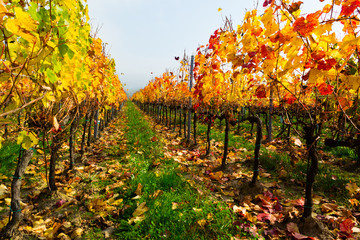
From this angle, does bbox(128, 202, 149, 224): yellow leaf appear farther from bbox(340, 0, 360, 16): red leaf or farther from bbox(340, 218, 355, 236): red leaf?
bbox(340, 0, 360, 16): red leaf

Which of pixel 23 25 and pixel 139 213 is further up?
pixel 23 25

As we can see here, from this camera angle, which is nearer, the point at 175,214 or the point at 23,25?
the point at 23,25

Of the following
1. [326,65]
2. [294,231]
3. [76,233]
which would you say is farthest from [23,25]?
[294,231]

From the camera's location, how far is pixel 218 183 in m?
3.63

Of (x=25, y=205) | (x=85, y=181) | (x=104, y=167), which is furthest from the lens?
(x=104, y=167)

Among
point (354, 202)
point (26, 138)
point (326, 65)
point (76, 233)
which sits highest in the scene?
point (326, 65)

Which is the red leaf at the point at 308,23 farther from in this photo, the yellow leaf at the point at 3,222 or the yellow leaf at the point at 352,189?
the yellow leaf at the point at 3,222

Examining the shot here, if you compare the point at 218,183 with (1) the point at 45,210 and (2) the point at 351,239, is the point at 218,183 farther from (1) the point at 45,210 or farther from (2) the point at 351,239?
(1) the point at 45,210

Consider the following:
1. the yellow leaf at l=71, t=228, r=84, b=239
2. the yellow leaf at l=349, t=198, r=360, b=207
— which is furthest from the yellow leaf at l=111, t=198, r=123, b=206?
the yellow leaf at l=349, t=198, r=360, b=207

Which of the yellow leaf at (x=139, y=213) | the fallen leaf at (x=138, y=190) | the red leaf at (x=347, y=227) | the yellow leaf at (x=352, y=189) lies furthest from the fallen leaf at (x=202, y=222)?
the yellow leaf at (x=352, y=189)

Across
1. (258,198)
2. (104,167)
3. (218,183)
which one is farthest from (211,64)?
(104,167)

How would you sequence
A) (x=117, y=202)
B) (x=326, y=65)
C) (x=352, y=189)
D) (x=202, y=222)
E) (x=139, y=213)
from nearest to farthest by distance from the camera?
(x=326, y=65) < (x=202, y=222) < (x=139, y=213) < (x=117, y=202) < (x=352, y=189)

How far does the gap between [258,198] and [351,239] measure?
3.68 feet

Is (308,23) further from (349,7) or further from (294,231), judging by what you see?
(294,231)
